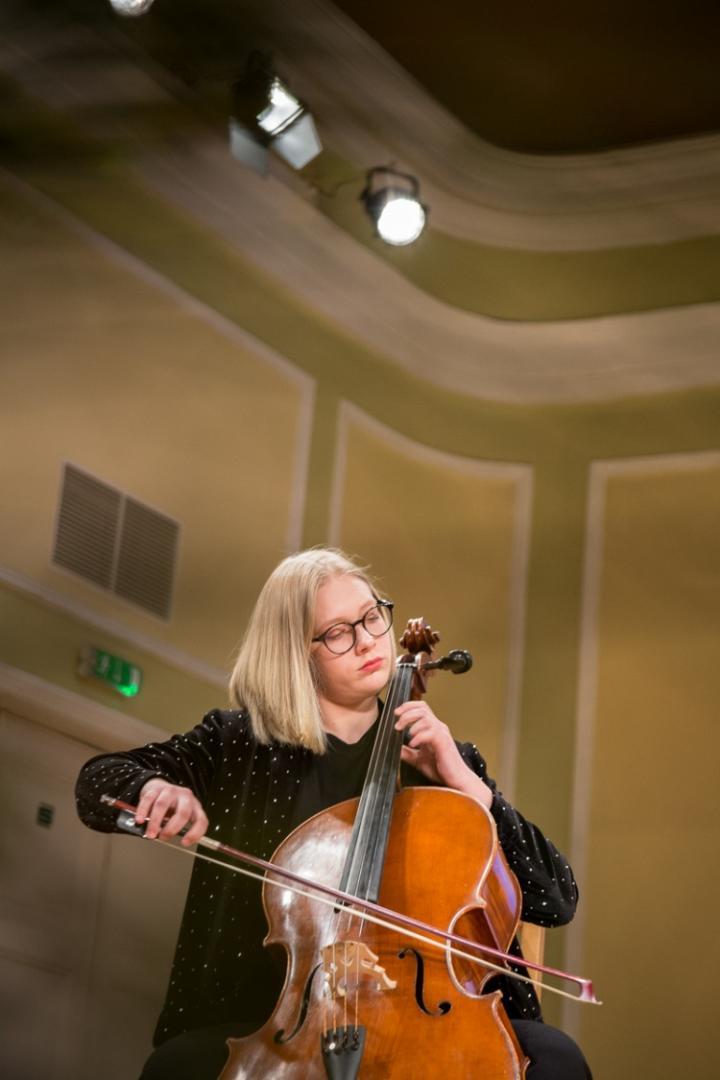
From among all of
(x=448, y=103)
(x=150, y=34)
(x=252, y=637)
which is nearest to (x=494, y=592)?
(x=448, y=103)

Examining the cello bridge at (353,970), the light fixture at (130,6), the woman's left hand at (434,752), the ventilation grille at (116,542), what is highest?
the light fixture at (130,6)

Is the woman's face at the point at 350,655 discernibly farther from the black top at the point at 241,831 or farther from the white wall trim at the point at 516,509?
the white wall trim at the point at 516,509

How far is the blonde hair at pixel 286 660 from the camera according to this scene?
2.34m

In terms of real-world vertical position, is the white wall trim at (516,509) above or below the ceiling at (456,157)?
below

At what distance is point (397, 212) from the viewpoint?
4238 mm

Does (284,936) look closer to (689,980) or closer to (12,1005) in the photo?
(12,1005)

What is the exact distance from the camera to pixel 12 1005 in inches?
131

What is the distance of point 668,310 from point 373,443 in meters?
0.91

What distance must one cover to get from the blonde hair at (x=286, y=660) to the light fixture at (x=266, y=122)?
74.1 inches

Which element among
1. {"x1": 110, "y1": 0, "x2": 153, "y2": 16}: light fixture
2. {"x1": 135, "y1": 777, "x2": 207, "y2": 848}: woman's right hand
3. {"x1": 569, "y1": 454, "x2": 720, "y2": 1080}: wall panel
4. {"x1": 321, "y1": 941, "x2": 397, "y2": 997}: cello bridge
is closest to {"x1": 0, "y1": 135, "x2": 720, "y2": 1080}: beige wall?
{"x1": 569, "y1": 454, "x2": 720, "y2": 1080}: wall panel

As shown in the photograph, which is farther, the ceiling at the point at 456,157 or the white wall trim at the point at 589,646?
the white wall trim at the point at 589,646

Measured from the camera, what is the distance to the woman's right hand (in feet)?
6.33

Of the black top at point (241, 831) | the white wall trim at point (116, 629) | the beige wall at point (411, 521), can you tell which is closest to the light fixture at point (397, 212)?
the beige wall at point (411, 521)

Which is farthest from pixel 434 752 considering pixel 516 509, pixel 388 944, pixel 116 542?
pixel 516 509
